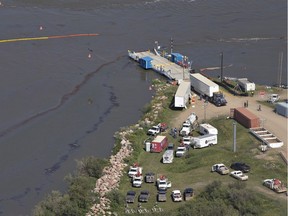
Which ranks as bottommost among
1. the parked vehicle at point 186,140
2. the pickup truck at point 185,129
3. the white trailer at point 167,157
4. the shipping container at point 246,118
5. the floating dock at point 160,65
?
the white trailer at point 167,157

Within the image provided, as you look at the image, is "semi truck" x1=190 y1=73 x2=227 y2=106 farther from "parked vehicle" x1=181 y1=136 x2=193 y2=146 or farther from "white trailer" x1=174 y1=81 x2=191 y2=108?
"parked vehicle" x1=181 y1=136 x2=193 y2=146

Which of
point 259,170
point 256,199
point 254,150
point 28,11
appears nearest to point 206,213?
point 256,199

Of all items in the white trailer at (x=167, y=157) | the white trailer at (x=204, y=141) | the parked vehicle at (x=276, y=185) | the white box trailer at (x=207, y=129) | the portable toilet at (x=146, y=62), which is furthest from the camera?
the portable toilet at (x=146, y=62)

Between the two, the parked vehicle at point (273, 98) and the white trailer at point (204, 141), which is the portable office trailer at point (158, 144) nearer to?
the white trailer at point (204, 141)

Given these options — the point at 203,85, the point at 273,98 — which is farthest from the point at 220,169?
the point at 203,85

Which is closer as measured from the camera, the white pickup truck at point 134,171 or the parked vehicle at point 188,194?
the parked vehicle at point 188,194

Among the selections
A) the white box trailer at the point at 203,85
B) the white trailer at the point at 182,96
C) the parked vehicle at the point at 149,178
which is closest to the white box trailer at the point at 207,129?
the white trailer at the point at 182,96
